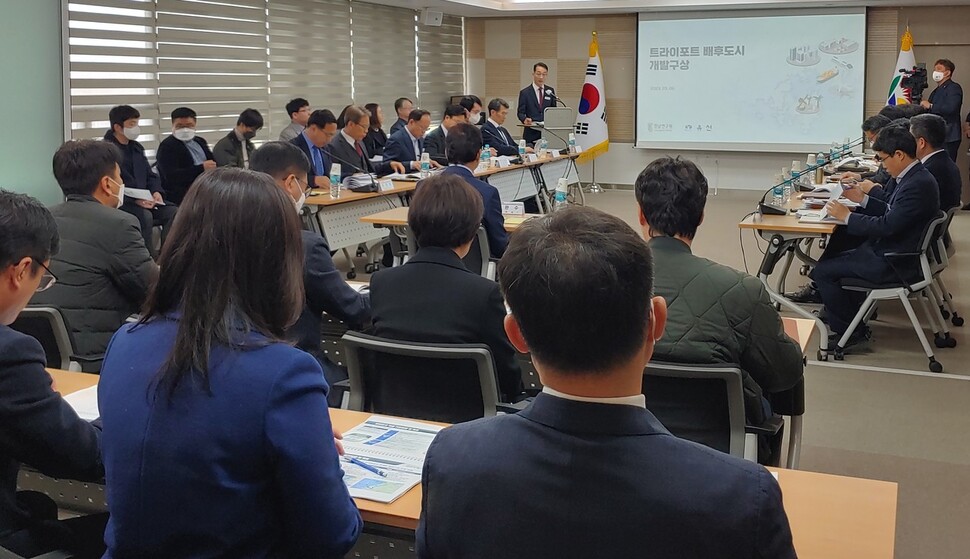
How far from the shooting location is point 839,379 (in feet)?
15.8

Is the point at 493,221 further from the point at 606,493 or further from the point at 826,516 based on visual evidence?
the point at 606,493

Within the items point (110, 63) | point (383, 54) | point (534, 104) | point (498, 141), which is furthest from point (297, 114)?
point (534, 104)

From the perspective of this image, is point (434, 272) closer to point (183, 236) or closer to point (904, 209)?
point (183, 236)

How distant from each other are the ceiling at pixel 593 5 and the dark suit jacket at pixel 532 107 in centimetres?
122

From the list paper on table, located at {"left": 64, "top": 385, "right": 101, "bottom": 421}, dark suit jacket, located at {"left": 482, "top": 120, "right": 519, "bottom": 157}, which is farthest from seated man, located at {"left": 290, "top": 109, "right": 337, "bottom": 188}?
paper on table, located at {"left": 64, "top": 385, "right": 101, "bottom": 421}

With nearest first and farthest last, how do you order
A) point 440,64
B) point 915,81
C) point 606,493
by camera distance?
1. point 606,493
2. point 915,81
3. point 440,64

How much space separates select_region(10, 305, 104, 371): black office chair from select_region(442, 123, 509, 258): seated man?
8.12 ft

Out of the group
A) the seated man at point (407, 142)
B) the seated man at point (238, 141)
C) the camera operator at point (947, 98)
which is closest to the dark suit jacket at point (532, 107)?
the seated man at point (407, 142)

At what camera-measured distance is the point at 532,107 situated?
1189cm

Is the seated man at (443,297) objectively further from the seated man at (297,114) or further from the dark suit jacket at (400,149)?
the seated man at (297,114)

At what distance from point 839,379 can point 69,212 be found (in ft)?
12.3

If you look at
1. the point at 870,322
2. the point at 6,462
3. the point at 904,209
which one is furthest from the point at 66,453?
the point at 870,322

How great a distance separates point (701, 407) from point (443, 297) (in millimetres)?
782

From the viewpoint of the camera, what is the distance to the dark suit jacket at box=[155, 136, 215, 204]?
7309mm
